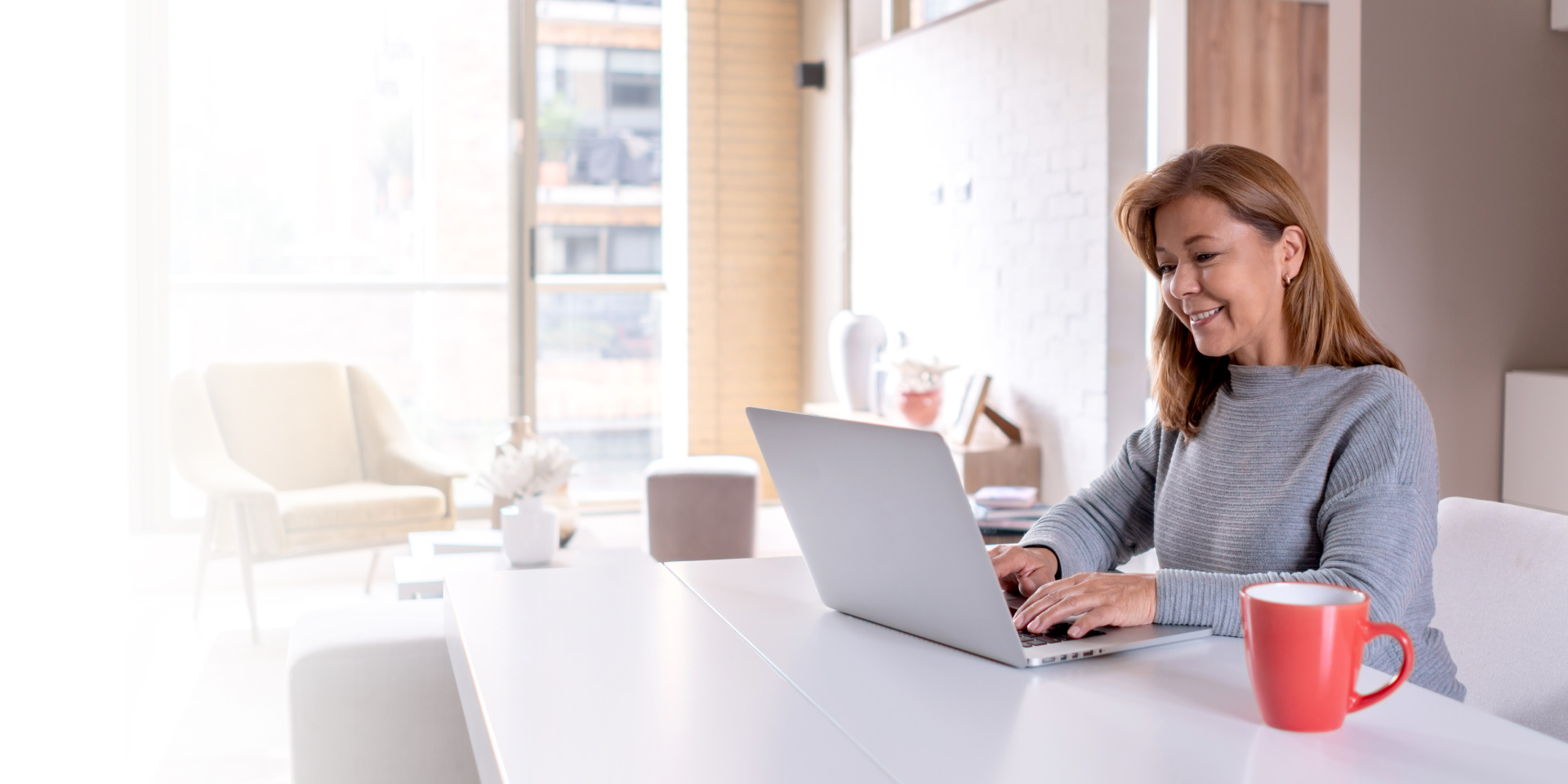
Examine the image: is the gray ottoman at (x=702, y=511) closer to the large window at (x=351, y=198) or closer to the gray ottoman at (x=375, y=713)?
the large window at (x=351, y=198)

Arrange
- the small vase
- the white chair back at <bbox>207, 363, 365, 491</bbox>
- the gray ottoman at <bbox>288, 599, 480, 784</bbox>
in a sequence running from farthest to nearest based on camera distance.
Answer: the white chair back at <bbox>207, 363, 365, 491</bbox> < the small vase < the gray ottoman at <bbox>288, 599, 480, 784</bbox>

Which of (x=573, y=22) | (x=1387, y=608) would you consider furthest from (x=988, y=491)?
(x=573, y=22)

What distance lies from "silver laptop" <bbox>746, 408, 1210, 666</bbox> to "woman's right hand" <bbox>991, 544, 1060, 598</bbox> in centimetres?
21

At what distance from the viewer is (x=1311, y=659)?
0.78 meters

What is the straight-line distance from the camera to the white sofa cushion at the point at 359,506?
158 inches

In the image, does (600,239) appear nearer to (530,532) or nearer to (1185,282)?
(530,532)

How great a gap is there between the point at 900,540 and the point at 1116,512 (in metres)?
0.55

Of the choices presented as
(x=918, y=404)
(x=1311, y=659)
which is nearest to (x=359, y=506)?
(x=918, y=404)

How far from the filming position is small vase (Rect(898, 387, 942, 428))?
4285 millimetres

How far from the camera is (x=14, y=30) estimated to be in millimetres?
4234

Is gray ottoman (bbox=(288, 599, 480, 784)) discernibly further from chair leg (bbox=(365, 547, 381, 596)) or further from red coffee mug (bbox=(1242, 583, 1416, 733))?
chair leg (bbox=(365, 547, 381, 596))

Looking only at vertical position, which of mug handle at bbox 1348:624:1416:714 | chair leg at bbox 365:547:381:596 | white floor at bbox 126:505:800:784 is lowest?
white floor at bbox 126:505:800:784

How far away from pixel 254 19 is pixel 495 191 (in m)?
1.11

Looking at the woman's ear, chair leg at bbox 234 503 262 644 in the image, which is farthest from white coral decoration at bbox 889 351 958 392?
the woman's ear
